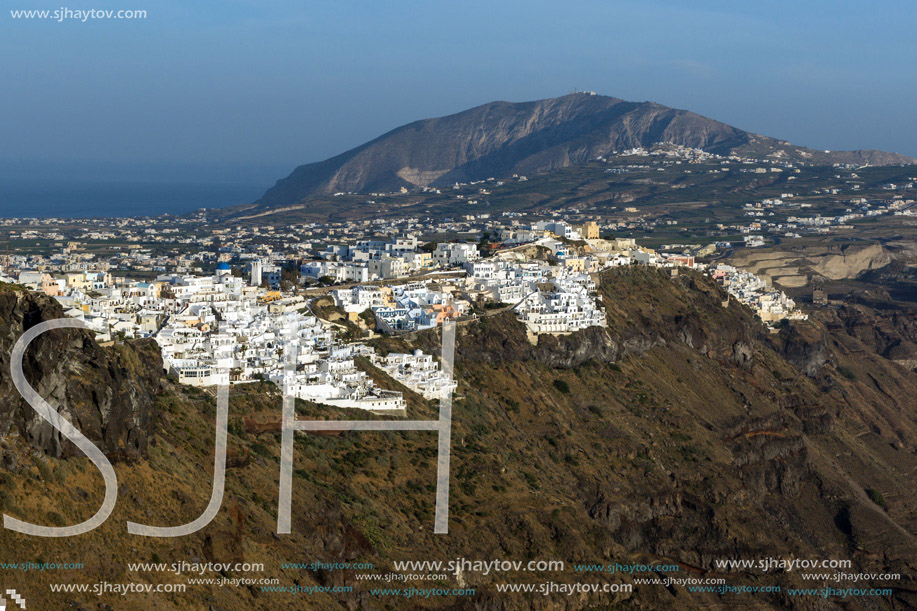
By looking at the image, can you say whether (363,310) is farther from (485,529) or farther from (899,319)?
(899,319)

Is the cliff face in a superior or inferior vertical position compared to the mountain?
superior

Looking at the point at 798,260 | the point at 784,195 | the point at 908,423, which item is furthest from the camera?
the point at 784,195

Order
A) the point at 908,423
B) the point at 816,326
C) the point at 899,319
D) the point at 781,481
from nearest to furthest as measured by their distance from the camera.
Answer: the point at 781,481 → the point at 908,423 → the point at 816,326 → the point at 899,319

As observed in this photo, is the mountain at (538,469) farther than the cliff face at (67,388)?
Yes

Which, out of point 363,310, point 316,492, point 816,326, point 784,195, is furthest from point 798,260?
point 316,492

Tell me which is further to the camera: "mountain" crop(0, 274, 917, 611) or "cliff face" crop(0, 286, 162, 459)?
"mountain" crop(0, 274, 917, 611)

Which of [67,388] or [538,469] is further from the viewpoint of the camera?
[538,469]

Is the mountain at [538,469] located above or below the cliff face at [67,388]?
below

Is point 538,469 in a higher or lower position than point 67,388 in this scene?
lower
